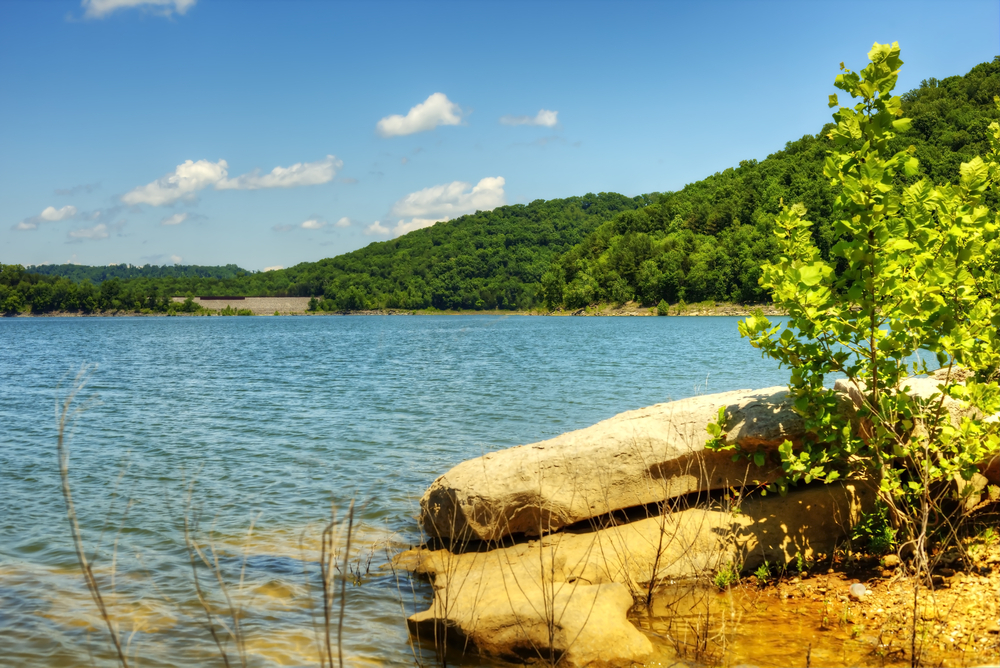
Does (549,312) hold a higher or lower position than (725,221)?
lower

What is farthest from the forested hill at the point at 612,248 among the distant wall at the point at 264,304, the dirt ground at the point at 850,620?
the dirt ground at the point at 850,620

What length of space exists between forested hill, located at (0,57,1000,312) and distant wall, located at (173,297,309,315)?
18.7 feet

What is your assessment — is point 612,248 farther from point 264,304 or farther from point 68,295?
point 68,295

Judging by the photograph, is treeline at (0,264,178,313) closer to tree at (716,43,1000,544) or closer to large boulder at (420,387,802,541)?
large boulder at (420,387,802,541)

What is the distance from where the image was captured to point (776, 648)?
524 cm

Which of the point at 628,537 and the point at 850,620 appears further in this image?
the point at 628,537

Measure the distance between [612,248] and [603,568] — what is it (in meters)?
137

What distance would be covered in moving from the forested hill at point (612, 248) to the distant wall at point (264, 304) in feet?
18.7

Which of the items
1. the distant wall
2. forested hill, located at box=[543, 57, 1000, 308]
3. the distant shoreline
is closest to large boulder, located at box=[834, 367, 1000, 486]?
the distant shoreline

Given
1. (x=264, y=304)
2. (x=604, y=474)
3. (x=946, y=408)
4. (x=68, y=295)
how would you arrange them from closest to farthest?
(x=946, y=408)
(x=604, y=474)
(x=68, y=295)
(x=264, y=304)

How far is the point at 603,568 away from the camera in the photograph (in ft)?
21.9

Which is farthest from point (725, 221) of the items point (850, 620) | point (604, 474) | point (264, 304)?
point (850, 620)

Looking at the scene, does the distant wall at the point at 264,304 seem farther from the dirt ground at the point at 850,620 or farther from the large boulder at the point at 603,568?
the dirt ground at the point at 850,620

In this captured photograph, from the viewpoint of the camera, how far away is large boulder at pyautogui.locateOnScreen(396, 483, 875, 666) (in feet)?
17.6
